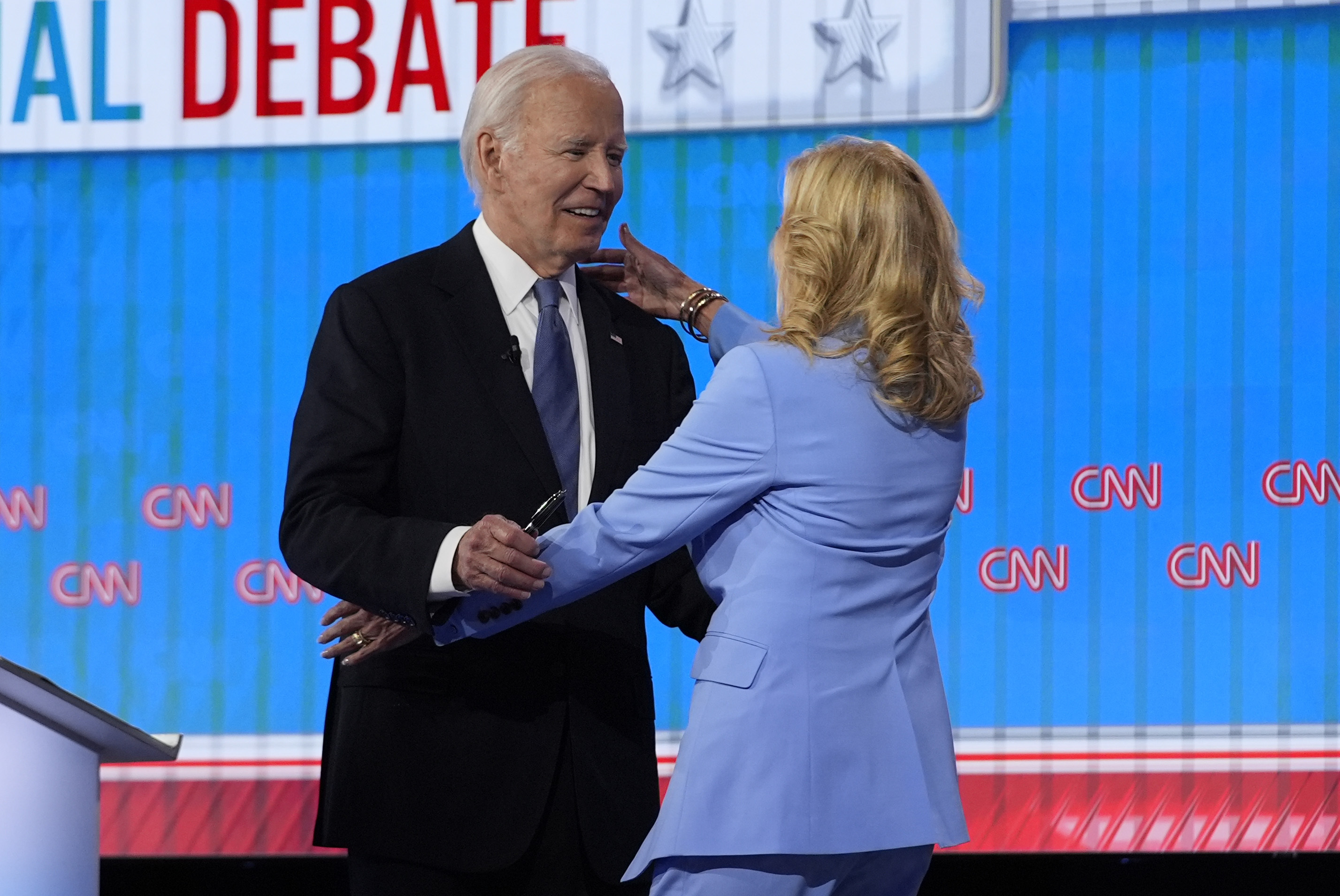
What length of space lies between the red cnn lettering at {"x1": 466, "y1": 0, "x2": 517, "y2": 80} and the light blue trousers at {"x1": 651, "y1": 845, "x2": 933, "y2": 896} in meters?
1.99

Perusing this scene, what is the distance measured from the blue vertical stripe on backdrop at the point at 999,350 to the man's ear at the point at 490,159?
1113mm

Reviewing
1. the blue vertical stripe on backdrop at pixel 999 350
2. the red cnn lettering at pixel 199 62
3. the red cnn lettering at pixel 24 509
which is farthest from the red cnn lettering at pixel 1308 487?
the red cnn lettering at pixel 24 509

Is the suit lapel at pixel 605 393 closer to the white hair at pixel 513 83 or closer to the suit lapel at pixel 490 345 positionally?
the suit lapel at pixel 490 345

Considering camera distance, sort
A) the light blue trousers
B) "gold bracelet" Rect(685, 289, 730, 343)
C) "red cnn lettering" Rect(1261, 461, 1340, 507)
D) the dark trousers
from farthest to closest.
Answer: "red cnn lettering" Rect(1261, 461, 1340, 507) < "gold bracelet" Rect(685, 289, 730, 343) < the dark trousers < the light blue trousers

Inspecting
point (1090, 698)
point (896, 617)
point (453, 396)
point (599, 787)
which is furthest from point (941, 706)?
point (1090, 698)

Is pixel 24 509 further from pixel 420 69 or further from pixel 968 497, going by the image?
pixel 968 497

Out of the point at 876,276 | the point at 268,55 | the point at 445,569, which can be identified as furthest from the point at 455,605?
→ the point at 268,55

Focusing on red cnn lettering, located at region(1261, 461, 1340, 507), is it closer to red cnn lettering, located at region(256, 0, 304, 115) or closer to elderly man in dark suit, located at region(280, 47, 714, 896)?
elderly man in dark suit, located at region(280, 47, 714, 896)

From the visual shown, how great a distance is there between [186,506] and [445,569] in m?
1.66

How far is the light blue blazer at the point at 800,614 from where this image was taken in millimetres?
1306

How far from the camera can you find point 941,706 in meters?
1.42

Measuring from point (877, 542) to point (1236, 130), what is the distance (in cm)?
183

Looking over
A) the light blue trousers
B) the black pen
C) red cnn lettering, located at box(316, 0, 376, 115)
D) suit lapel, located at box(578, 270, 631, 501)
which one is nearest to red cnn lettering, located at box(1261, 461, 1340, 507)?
suit lapel, located at box(578, 270, 631, 501)

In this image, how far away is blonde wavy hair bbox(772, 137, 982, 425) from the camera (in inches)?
52.9
